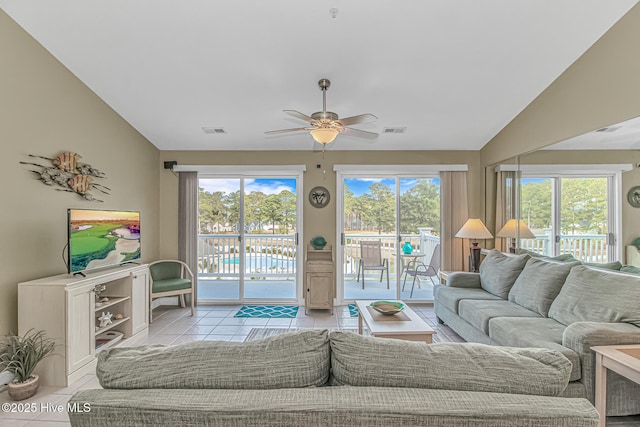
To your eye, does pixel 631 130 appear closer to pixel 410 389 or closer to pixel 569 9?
pixel 569 9

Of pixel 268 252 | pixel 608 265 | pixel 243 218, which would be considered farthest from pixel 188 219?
pixel 608 265

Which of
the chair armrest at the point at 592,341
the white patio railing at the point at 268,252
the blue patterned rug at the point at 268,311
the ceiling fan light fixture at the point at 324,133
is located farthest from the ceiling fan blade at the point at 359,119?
the blue patterned rug at the point at 268,311

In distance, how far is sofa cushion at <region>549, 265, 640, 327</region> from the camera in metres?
2.16

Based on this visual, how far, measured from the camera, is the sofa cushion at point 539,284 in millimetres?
2799

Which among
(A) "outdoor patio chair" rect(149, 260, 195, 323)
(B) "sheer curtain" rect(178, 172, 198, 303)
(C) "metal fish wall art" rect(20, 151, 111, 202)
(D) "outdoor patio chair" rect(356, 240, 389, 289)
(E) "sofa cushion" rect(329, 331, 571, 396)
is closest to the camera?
(E) "sofa cushion" rect(329, 331, 571, 396)

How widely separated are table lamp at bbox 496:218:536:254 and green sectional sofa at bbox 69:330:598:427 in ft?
10.5

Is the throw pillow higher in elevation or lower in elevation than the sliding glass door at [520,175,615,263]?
lower

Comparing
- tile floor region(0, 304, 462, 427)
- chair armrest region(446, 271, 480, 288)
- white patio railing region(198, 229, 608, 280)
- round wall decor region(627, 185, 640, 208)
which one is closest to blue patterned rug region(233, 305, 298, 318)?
tile floor region(0, 304, 462, 427)

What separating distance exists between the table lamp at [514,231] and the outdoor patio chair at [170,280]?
4.32 m

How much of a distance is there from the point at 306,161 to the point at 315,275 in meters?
1.72

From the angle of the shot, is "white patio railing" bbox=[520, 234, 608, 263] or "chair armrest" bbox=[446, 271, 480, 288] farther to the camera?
"chair armrest" bbox=[446, 271, 480, 288]

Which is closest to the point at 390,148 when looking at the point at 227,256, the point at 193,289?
the point at 227,256

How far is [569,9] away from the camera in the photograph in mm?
2453

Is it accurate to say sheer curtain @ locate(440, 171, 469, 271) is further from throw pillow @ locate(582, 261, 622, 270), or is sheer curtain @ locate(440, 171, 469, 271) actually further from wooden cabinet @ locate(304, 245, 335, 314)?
throw pillow @ locate(582, 261, 622, 270)
